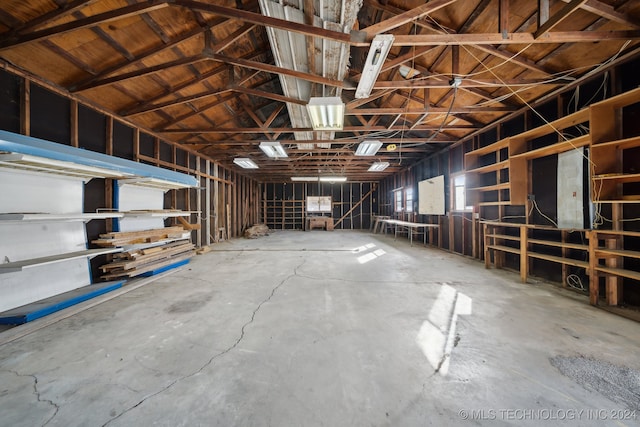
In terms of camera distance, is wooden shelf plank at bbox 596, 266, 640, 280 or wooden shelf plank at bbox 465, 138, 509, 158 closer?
wooden shelf plank at bbox 596, 266, 640, 280

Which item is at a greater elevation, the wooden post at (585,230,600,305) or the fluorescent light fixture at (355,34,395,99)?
the fluorescent light fixture at (355,34,395,99)

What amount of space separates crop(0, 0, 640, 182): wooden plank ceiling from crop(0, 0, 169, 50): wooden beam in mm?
12

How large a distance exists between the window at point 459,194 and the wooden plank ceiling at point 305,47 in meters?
1.46

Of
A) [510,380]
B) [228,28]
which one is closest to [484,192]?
[510,380]

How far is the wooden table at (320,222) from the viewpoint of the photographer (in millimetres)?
12055

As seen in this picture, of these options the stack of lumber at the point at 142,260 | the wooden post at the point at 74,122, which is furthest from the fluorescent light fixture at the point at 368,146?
the wooden post at the point at 74,122

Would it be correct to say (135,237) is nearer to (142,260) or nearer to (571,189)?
(142,260)

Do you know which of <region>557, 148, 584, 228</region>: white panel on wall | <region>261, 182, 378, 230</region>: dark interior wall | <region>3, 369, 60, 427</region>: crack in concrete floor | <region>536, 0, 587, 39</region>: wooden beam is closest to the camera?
<region>3, 369, 60, 427</region>: crack in concrete floor

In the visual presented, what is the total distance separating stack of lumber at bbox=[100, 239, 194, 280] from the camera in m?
3.42

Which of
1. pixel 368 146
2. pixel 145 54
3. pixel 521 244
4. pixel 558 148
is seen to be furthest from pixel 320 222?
pixel 145 54

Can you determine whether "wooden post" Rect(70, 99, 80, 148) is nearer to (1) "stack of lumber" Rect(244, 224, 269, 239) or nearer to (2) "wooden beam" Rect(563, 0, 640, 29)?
(1) "stack of lumber" Rect(244, 224, 269, 239)

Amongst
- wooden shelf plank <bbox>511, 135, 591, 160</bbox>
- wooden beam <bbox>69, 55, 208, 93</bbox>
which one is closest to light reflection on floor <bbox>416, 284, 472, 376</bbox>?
wooden shelf plank <bbox>511, 135, 591, 160</bbox>

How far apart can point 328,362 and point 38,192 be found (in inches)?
157

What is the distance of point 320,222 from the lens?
12125 mm
